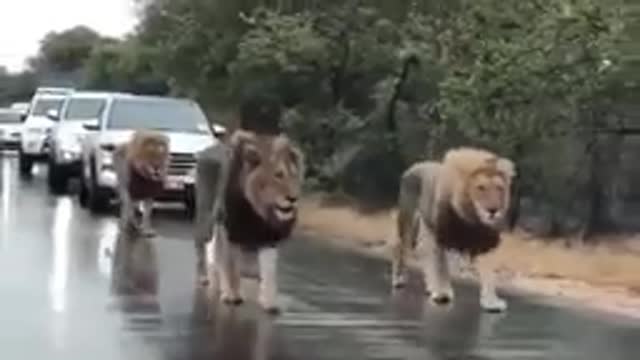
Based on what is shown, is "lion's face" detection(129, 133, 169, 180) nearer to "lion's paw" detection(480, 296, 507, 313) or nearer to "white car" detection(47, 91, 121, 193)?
"lion's paw" detection(480, 296, 507, 313)

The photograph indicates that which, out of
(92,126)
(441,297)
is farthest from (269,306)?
(92,126)

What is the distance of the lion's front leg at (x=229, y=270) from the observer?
47.9 feet

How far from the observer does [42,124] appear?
4112 centimetres

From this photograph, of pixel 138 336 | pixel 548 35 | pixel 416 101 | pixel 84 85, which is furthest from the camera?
pixel 84 85

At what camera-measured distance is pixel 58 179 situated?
110 ft

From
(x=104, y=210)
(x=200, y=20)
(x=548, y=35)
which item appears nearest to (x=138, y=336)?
(x=548, y=35)

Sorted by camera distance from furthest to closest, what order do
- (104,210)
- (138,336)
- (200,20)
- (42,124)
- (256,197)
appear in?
(42,124), (200,20), (104,210), (256,197), (138,336)

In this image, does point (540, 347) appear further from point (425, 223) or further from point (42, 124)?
point (42, 124)

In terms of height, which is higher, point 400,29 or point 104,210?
point 400,29

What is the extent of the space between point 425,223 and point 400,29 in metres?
14.4

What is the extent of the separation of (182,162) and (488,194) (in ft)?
39.1

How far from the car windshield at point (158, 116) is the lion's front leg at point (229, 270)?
41.1 feet

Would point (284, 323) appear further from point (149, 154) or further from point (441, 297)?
point (149, 154)

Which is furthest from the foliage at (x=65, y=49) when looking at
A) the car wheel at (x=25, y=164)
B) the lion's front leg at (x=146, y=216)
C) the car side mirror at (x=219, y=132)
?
the lion's front leg at (x=146, y=216)
